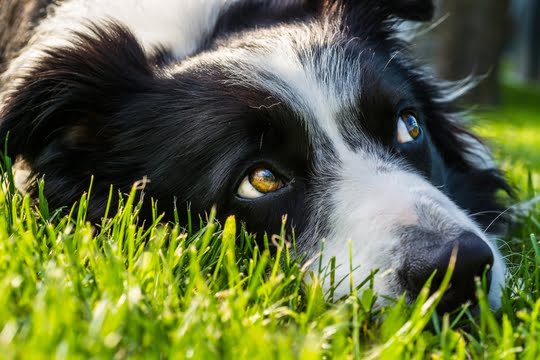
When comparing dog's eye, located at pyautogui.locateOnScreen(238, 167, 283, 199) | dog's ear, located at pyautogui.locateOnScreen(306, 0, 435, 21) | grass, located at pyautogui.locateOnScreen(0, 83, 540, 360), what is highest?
dog's ear, located at pyautogui.locateOnScreen(306, 0, 435, 21)

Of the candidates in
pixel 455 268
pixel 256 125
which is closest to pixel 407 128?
pixel 256 125

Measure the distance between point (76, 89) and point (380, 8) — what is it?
147 cm

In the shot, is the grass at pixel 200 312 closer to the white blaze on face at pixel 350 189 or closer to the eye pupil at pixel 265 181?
the white blaze on face at pixel 350 189

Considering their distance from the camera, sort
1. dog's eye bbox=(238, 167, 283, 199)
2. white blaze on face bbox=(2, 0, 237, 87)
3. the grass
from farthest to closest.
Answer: white blaze on face bbox=(2, 0, 237, 87) → dog's eye bbox=(238, 167, 283, 199) → the grass

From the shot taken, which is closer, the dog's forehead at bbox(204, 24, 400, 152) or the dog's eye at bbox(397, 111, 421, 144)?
the dog's forehead at bbox(204, 24, 400, 152)

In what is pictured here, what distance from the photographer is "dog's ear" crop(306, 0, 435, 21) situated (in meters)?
3.39

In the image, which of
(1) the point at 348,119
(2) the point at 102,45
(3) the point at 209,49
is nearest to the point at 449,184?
(1) the point at 348,119

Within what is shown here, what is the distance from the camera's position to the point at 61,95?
2.94 metres

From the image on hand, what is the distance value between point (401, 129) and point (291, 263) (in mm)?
837

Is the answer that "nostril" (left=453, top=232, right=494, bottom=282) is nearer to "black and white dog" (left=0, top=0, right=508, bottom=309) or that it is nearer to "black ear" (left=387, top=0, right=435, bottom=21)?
"black and white dog" (left=0, top=0, right=508, bottom=309)

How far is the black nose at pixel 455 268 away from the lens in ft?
6.82

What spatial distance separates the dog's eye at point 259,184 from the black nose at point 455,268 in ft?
2.19

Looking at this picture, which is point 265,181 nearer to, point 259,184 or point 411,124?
point 259,184

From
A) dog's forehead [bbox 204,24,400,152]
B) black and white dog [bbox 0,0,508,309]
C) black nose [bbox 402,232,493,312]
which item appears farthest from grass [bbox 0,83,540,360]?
dog's forehead [bbox 204,24,400,152]
